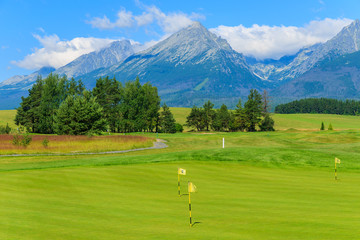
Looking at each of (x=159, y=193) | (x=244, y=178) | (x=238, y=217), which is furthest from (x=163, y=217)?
(x=244, y=178)

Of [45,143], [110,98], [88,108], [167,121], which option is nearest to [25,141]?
[45,143]

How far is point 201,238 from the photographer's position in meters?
7.34

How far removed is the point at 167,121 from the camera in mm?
105625

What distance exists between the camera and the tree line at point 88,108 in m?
63.6

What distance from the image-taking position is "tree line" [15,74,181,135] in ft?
209

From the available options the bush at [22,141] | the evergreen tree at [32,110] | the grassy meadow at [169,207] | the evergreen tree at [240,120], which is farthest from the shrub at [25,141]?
the evergreen tree at [240,120]

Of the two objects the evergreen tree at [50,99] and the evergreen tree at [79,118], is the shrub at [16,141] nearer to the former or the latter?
the evergreen tree at [79,118]

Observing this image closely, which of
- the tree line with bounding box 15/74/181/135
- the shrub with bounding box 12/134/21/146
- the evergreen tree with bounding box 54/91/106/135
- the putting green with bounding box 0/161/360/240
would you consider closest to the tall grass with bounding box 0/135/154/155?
the shrub with bounding box 12/134/21/146

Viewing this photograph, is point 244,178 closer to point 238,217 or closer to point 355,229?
point 238,217

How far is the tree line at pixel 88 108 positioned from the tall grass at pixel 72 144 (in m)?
11.1

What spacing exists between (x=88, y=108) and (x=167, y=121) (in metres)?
44.8

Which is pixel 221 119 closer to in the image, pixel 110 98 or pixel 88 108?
pixel 110 98

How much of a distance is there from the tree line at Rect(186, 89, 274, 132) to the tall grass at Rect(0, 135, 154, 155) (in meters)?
58.9

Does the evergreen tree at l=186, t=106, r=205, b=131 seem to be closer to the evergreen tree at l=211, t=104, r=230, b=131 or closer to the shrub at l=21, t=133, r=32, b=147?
the evergreen tree at l=211, t=104, r=230, b=131
